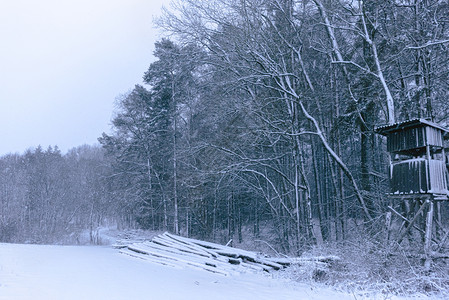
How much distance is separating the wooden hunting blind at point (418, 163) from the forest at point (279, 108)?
151cm

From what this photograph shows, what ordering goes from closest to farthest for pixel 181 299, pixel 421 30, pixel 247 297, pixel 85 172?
pixel 181 299, pixel 247 297, pixel 421 30, pixel 85 172

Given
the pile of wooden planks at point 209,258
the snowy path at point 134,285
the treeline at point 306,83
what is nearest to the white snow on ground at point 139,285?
the snowy path at point 134,285

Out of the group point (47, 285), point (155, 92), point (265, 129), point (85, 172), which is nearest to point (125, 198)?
point (155, 92)

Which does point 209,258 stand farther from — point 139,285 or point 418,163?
point 418,163

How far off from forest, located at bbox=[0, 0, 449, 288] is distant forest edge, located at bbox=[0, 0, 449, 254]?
9 centimetres

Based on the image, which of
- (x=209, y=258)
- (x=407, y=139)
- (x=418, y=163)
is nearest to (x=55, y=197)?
(x=209, y=258)

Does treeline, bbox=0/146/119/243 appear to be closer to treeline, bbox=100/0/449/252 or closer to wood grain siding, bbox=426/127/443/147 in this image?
treeline, bbox=100/0/449/252

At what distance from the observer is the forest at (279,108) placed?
1273cm

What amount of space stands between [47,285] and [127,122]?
2069 centimetres

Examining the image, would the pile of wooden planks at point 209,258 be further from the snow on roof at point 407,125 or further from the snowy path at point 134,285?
the snow on roof at point 407,125

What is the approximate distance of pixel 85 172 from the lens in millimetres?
46812

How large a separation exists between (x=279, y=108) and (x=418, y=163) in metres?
8.32

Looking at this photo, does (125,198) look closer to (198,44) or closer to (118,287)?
(198,44)

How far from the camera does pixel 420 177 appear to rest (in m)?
9.09
